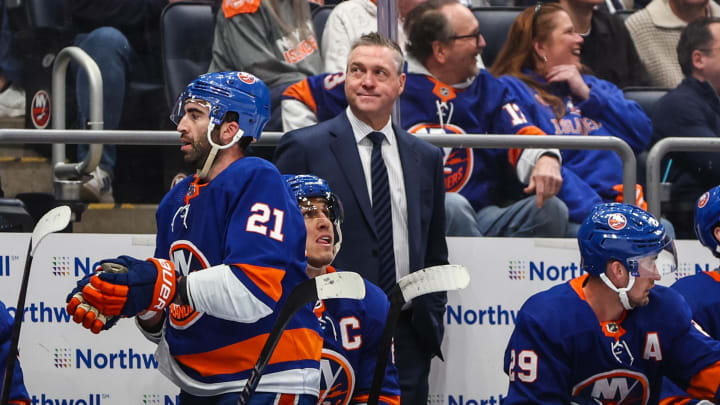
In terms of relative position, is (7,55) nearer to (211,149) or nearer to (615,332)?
(211,149)

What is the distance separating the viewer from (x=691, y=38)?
4.95 meters

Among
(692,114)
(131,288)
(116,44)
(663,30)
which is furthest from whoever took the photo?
(663,30)

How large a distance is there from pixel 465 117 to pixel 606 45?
1094 millimetres

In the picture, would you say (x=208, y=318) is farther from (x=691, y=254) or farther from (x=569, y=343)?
(x=691, y=254)

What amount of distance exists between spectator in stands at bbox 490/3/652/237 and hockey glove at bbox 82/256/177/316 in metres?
2.36

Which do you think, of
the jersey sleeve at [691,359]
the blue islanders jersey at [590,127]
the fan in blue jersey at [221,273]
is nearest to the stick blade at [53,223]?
the fan in blue jersey at [221,273]

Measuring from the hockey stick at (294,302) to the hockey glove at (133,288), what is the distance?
0.25m

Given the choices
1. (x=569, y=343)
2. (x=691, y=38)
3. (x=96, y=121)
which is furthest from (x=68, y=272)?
(x=691, y=38)

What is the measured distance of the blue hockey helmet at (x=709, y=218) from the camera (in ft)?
11.7

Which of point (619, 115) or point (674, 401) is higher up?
point (619, 115)

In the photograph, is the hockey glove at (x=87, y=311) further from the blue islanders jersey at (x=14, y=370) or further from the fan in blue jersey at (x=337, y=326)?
the fan in blue jersey at (x=337, y=326)

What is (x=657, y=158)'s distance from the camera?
3994 mm

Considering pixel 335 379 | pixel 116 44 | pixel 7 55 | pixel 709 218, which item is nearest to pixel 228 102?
pixel 335 379

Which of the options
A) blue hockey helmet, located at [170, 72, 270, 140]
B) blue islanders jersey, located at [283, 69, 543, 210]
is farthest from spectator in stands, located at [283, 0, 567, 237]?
blue hockey helmet, located at [170, 72, 270, 140]
